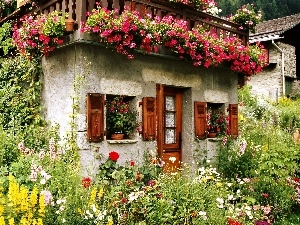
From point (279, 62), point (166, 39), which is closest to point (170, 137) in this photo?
point (166, 39)

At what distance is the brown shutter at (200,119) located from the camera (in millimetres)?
8662

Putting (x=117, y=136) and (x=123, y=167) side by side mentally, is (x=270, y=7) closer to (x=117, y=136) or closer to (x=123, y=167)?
(x=117, y=136)

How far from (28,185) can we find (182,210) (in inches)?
84.8

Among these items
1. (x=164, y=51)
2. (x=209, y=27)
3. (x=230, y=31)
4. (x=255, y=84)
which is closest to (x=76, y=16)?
(x=164, y=51)

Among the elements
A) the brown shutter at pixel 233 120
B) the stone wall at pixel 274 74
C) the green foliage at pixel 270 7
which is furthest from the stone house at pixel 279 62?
the brown shutter at pixel 233 120

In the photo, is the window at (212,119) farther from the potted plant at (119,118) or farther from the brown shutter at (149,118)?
the potted plant at (119,118)

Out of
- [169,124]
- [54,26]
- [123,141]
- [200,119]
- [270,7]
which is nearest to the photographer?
[54,26]

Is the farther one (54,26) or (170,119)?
(170,119)

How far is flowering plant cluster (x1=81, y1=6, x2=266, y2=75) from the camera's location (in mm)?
6293

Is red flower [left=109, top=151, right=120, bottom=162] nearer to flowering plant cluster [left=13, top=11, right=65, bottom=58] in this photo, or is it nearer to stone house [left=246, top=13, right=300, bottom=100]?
flowering plant cluster [left=13, top=11, right=65, bottom=58]

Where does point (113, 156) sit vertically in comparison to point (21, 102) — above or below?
below

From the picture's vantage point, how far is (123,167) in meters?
6.91

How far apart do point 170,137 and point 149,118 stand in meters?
1.29

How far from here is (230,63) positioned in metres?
9.00
